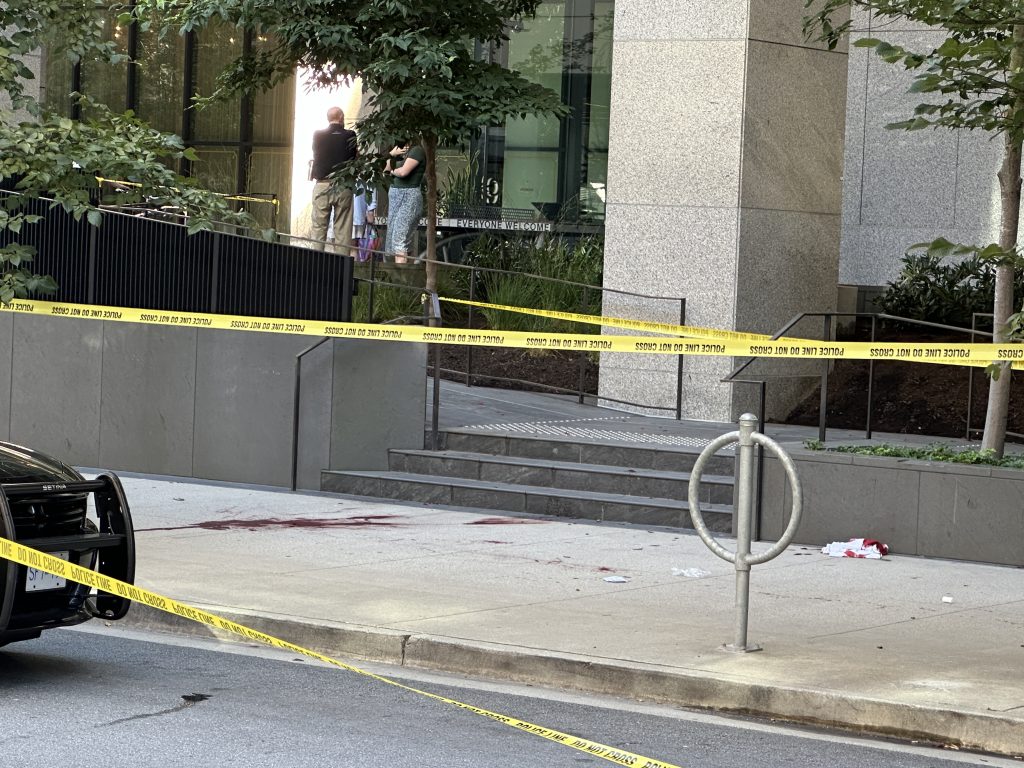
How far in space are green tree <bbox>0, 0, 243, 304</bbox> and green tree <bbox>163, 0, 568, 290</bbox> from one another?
3719mm

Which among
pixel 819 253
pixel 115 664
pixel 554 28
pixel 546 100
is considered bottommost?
pixel 115 664

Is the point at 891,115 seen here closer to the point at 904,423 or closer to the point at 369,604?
the point at 904,423

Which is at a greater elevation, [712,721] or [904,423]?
[904,423]

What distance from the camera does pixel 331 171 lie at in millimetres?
17812

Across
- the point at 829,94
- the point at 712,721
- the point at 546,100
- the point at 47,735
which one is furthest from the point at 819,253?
the point at 47,735

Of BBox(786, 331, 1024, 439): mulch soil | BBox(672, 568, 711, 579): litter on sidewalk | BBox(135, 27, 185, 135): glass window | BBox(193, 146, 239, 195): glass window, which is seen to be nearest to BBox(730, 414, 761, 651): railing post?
BBox(672, 568, 711, 579): litter on sidewalk

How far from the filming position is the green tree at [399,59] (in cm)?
1416

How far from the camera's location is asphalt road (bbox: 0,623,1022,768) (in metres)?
6.19

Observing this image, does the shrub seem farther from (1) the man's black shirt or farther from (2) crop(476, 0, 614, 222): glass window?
(1) the man's black shirt

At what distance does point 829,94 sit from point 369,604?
892 centimetres

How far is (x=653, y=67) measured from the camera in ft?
50.3

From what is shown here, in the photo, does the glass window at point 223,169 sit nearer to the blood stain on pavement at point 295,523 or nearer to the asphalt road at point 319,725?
the blood stain on pavement at point 295,523

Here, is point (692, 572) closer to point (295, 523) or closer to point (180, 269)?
point (295, 523)

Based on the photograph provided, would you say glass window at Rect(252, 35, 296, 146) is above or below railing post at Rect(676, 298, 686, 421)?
above
